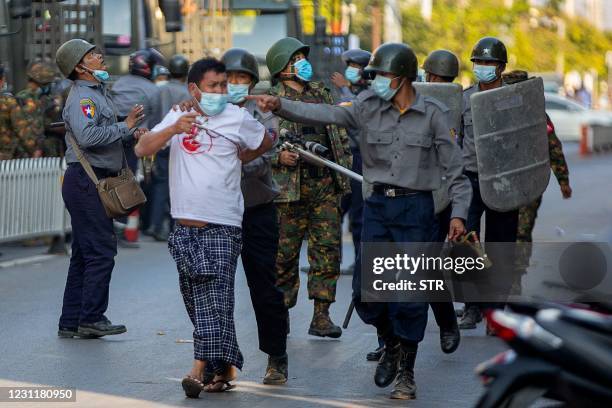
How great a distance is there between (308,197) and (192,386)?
2.40m

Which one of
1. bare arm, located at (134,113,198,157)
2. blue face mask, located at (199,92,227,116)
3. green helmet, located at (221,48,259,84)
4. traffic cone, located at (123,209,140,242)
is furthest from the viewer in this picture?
traffic cone, located at (123,209,140,242)

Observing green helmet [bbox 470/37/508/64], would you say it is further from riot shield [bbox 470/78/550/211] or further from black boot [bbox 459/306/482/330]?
black boot [bbox 459/306/482/330]

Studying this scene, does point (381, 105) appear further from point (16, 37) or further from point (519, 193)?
point (16, 37)

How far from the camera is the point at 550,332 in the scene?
4.52 m

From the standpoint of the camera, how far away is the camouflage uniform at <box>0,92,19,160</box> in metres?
14.6

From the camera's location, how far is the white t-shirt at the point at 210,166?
24.0ft

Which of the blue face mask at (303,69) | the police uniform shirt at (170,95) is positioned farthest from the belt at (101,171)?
the police uniform shirt at (170,95)

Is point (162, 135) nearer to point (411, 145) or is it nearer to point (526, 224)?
point (411, 145)

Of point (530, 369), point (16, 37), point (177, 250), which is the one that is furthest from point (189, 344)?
point (16, 37)

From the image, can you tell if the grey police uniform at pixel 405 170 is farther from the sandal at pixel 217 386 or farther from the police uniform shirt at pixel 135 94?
the police uniform shirt at pixel 135 94

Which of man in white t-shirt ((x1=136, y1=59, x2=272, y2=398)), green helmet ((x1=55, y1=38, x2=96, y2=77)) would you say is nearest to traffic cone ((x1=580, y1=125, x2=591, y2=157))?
green helmet ((x1=55, y1=38, x2=96, y2=77))

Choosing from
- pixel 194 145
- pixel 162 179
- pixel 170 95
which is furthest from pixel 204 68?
pixel 162 179

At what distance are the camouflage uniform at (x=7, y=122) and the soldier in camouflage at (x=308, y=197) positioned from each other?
5702mm

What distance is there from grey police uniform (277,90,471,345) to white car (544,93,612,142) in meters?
35.2
